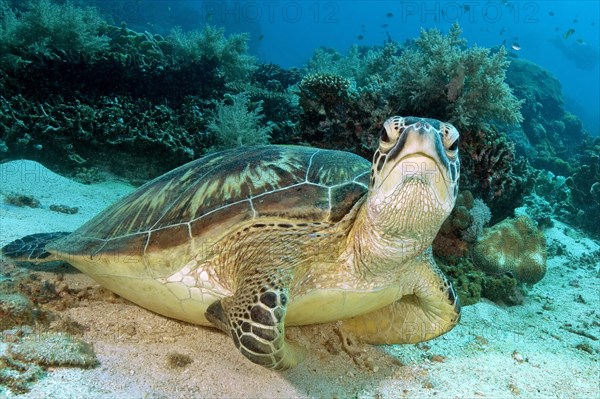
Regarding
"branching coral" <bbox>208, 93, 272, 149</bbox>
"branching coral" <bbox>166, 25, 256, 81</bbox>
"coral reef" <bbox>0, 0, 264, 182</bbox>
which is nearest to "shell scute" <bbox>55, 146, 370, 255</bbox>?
"branching coral" <bbox>208, 93, 272, 149</bbox>

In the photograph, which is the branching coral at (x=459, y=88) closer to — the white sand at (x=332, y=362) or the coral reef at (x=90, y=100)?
the white sand at (x=332, y=362)

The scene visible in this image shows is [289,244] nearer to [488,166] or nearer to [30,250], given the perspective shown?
[30,250]

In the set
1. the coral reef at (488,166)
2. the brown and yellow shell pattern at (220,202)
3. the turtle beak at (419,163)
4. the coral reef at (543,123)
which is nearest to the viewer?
the turtle beak at (419,163)

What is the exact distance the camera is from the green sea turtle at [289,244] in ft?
6.48

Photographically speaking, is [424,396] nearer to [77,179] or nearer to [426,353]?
[426,353]

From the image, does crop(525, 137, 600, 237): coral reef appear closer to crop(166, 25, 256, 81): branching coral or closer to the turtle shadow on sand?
the turtle shadow on sand

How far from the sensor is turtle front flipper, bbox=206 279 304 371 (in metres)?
2.06

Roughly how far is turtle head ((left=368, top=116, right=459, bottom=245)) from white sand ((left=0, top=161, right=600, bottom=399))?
3.96ft

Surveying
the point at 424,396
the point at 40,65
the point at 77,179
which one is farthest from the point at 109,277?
the point at 40,65

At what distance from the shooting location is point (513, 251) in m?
4.93

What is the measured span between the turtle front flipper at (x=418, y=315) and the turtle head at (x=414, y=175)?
744 mm

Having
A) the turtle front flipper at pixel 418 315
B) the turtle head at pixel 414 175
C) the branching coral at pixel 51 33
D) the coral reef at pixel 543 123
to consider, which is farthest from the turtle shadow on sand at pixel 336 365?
the coral reef at pixel 543 123

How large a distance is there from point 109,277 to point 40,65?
19.5 feet

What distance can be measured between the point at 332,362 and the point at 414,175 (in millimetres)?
1633
